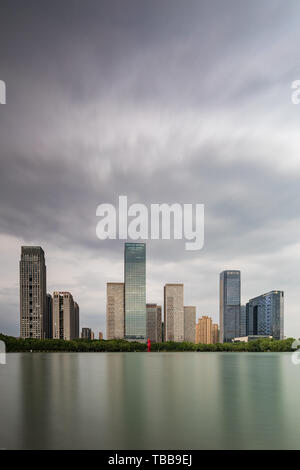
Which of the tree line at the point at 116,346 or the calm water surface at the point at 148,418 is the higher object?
the calm water surface at the point at 148,418

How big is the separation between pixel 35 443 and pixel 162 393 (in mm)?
17628

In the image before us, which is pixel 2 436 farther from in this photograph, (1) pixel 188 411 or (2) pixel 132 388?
(2) pixel 132 388

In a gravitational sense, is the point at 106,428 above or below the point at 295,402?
above

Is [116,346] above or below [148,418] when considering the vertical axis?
below

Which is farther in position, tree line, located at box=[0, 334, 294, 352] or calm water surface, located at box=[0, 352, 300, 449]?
tree line, located at box=[0, 334, 294, 352]

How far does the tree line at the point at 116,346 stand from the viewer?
529ft

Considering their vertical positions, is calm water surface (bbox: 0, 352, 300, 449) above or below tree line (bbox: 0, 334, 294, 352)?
above

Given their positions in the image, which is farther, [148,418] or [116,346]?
[116,346]

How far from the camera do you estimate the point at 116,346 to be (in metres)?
181

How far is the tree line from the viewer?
161125 mm

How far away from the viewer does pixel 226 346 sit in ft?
654

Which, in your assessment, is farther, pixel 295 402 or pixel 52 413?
pixel 295 402

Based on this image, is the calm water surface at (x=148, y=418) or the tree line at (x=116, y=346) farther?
the tree line at (x=116, y=346)

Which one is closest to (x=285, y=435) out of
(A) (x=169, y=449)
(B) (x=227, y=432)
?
(B) (x=227, y=432)
